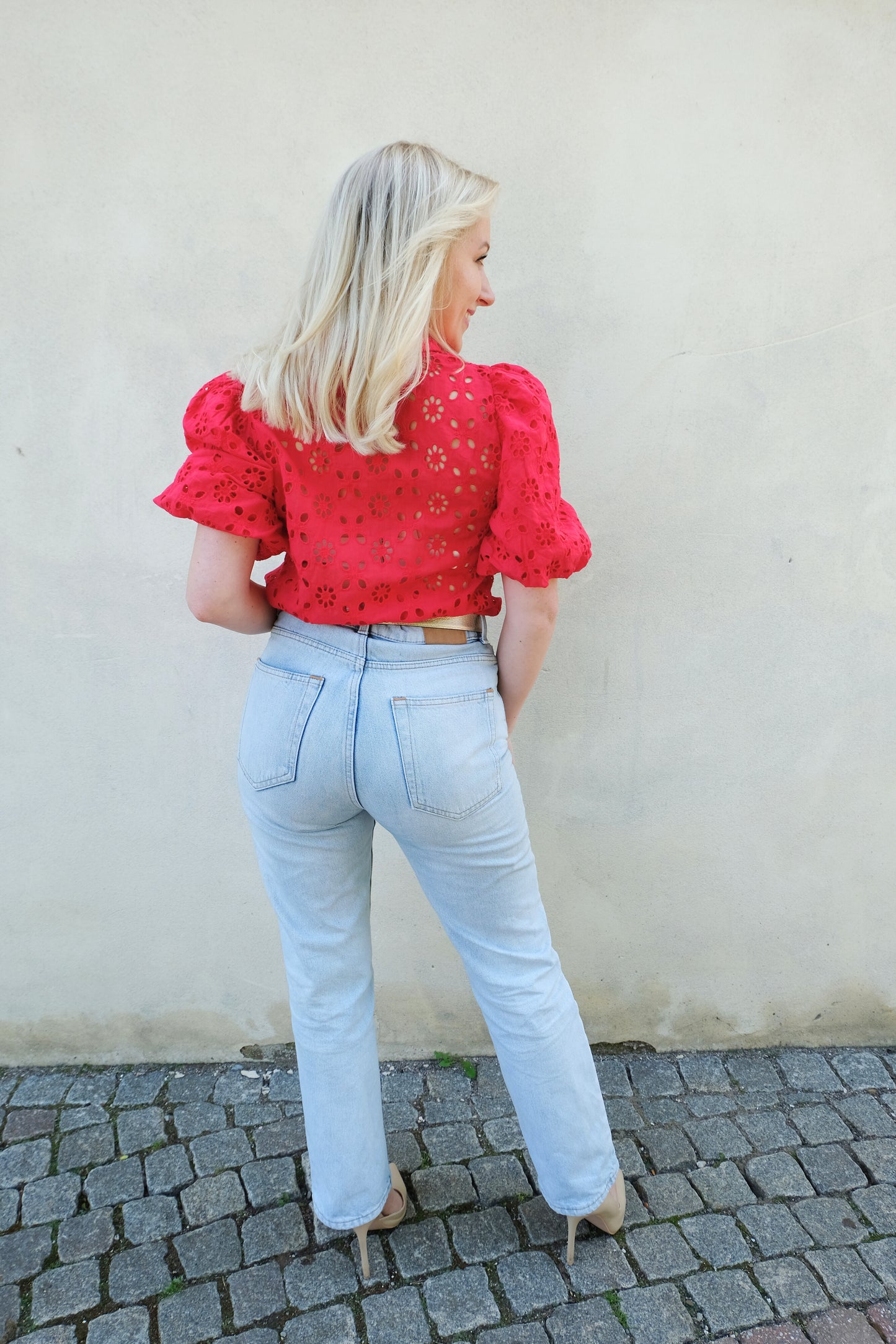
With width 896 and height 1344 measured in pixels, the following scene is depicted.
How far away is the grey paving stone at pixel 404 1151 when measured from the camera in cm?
237

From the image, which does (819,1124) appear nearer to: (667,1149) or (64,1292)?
(667,1149)

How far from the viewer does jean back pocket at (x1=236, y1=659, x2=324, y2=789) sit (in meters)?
1.67

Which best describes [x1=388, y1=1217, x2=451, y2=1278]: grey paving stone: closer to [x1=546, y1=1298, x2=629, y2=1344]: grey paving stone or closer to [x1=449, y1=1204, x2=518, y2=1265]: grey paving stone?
[x1=449, y1=1204, x2=518, y2=1265]: grey paving stone

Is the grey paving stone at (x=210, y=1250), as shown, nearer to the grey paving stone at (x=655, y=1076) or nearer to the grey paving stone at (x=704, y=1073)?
the grey paving stone at (x=655, y=1076)

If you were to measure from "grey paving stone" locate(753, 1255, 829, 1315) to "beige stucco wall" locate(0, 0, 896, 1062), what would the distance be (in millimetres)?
824

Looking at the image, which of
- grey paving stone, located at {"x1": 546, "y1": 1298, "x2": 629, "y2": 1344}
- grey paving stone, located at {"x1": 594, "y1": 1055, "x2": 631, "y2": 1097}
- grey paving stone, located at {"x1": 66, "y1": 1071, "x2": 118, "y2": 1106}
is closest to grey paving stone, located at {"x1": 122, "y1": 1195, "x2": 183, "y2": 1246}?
grey paving stone, located at {"x1": 66, "y1": 1071, "x2": 118, "y2": 1106}

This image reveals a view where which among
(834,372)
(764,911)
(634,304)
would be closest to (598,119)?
(634,304)

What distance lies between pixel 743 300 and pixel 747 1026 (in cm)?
216

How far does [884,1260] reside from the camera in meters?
2.06

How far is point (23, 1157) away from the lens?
2.40 metres

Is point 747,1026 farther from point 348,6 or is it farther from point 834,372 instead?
point 348,6

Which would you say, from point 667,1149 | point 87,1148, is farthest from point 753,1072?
point 87,1148

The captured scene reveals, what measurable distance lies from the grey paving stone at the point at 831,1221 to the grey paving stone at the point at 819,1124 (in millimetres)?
225

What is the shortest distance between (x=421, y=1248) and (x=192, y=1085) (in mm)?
924
